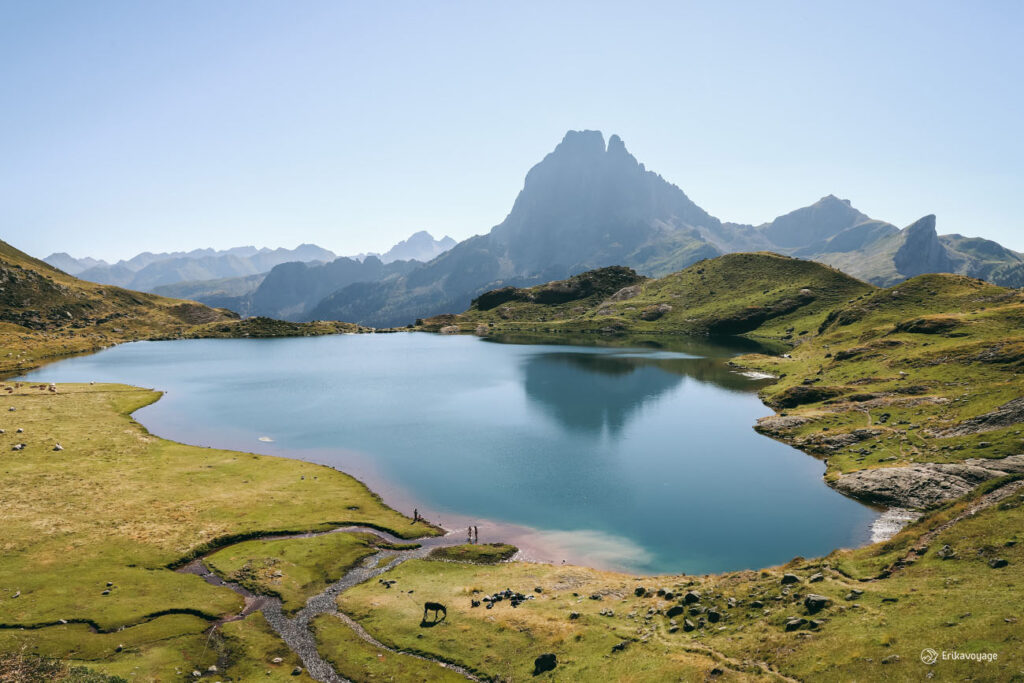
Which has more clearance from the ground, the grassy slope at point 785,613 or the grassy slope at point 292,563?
the grassy slope at point 785,613

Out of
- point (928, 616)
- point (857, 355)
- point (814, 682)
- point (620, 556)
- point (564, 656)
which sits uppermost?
point (857, 355)

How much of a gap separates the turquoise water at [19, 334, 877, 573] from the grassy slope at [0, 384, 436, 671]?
33.0 feet

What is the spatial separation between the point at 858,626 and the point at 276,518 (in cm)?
6446

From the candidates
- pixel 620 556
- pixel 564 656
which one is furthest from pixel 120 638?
pixel 620 556

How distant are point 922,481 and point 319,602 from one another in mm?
80472

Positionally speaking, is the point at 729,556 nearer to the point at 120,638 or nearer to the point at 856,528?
the point at 856,528

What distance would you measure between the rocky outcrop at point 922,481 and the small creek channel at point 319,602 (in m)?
61.3

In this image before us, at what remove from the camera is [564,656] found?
1378 inches

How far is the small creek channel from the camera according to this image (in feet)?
123

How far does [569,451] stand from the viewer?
97000mm

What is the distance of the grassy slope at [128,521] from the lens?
1560 inches

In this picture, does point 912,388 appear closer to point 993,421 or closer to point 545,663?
point 993,421

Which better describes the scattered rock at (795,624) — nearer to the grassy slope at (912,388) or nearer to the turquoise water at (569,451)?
the turquoise water at (569,451)

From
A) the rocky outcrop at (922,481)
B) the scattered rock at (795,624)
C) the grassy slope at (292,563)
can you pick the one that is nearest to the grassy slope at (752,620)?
the scattered rock at (795,624)
